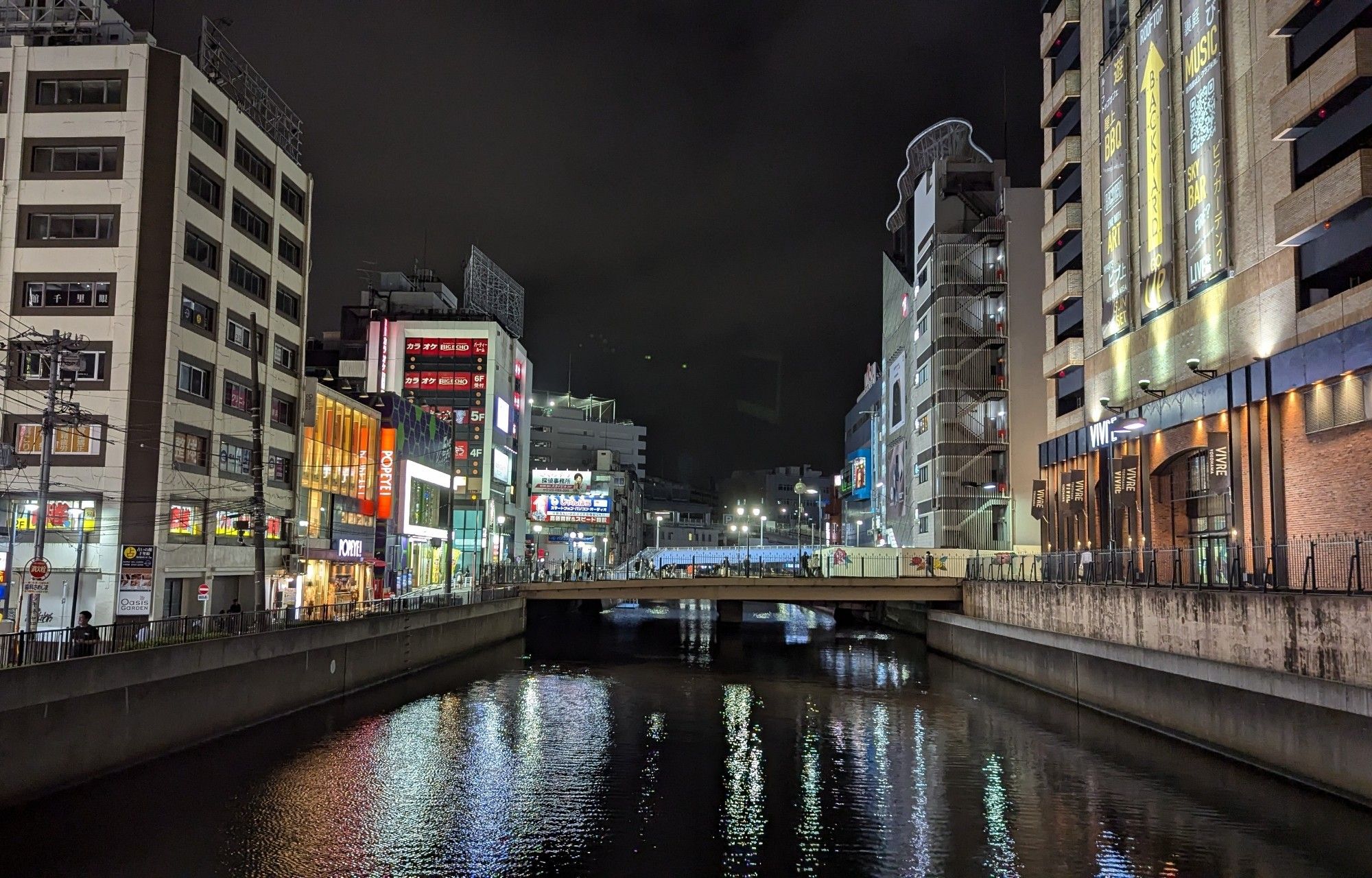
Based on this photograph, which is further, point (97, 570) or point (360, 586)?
point (360, 586)

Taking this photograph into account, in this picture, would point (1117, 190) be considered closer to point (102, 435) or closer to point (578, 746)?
point (578, 746)

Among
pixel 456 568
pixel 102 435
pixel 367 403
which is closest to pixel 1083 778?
pixel 102 435

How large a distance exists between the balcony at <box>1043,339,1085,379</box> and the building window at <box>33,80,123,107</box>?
52764 millimetres

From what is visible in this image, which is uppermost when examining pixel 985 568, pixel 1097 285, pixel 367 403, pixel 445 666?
pixel 1097 285

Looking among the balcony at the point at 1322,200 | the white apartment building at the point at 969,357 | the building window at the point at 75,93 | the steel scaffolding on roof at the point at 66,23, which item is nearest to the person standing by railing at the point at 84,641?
the building window at the point at 75,93

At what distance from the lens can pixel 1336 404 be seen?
1427 inches

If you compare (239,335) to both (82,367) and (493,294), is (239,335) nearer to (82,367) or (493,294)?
(82,367)

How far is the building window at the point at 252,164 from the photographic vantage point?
54.8 meters

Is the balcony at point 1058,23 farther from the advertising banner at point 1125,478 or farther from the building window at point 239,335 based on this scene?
the building window at point 239,335

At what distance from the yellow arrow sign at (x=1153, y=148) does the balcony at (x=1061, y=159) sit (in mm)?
12285

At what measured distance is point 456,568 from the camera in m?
99.4

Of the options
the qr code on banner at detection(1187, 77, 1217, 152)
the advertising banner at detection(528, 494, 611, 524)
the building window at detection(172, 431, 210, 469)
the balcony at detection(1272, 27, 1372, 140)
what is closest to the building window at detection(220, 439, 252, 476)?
the building window at detection(172, 431, 210, 469)

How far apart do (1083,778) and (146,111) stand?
152 ft

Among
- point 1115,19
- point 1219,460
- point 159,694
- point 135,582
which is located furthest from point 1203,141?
point 135,582
